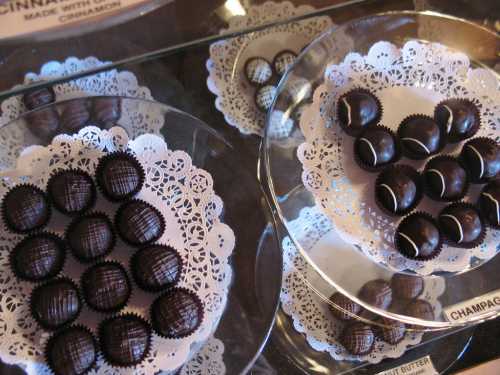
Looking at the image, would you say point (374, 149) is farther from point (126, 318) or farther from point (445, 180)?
point (126, 318)

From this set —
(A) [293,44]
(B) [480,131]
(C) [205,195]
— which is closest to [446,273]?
(B) [480,131]

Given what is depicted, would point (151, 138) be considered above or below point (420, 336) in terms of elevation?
above

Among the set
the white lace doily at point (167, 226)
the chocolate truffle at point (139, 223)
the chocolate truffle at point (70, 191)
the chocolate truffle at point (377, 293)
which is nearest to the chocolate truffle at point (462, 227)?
the chocolate truffle at point (377, 293)

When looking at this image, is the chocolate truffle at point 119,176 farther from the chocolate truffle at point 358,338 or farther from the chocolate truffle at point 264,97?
the chocolate truffle at point 358,338

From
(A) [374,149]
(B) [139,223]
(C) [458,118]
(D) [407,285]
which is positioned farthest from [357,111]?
(B) [139,223]

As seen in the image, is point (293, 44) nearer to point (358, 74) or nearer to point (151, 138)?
point (358, 74)

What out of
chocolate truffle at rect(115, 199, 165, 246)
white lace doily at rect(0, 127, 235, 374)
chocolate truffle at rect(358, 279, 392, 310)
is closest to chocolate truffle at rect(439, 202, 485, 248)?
chocolate truffle at rect(358, 279, 392, 310)

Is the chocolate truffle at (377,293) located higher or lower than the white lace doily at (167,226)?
lower
